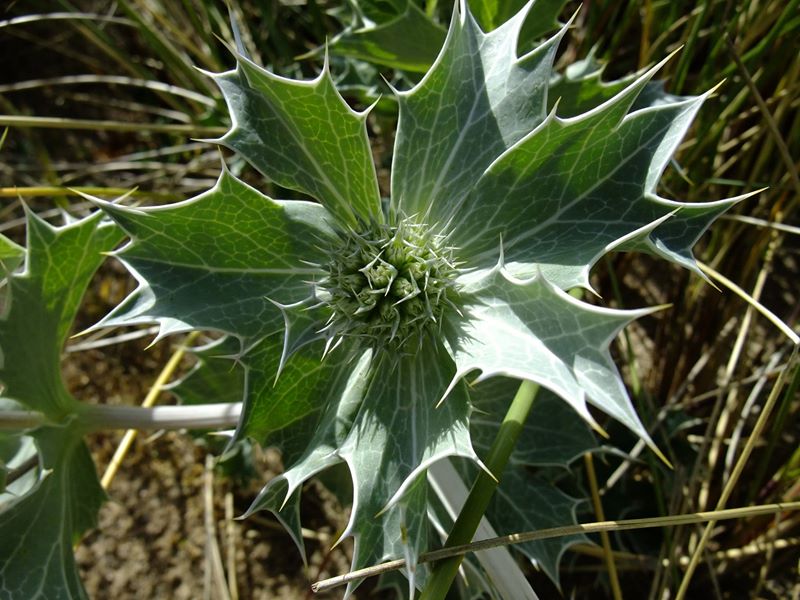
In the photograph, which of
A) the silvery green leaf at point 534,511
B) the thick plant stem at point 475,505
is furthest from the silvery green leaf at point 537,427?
the thick plant stem at point 475,505

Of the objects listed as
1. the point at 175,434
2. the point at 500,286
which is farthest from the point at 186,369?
the point at 500,286

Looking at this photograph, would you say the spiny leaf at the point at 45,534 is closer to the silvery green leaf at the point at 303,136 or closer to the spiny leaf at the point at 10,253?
the spiny leaf at the point at 10,253

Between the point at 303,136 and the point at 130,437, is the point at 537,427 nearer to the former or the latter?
the point at 303,136

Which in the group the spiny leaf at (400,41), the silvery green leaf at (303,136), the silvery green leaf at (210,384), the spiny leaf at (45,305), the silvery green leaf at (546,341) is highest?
the spiny leaf at (400,41)

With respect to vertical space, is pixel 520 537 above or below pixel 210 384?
above

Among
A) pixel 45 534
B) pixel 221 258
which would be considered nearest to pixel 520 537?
pixel 221 258

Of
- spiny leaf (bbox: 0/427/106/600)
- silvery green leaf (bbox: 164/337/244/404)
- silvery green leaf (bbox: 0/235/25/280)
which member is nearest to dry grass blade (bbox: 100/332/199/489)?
Answer: silvery green leaf (bbox: 164/337/244/404)

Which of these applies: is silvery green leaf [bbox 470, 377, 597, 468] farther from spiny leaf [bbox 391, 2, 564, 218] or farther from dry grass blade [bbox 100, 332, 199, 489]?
dry grass blade [bbox 100, 332, 199, 489]

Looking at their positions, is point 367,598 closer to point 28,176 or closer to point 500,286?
point 500,286
